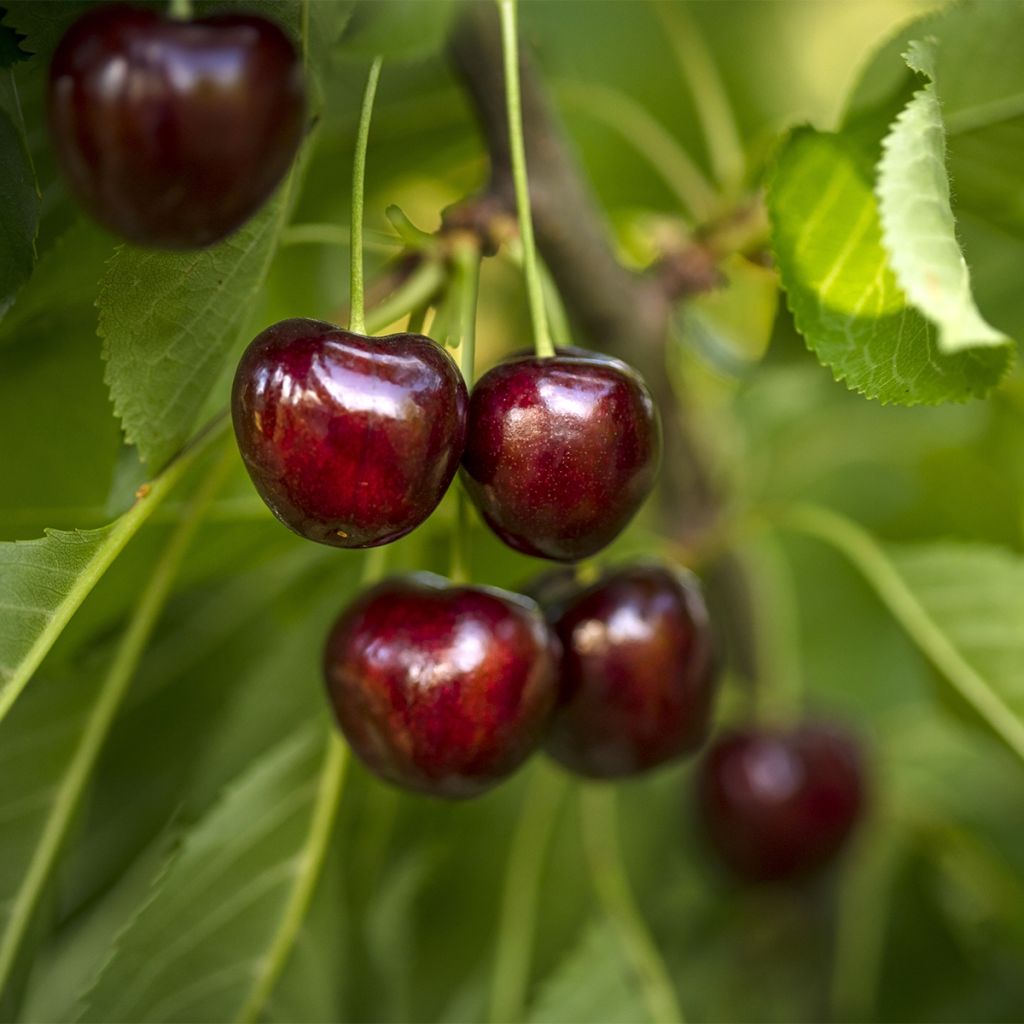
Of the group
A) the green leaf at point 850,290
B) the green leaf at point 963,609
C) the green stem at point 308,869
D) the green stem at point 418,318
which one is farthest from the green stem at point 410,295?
the green leaf at point 963,609

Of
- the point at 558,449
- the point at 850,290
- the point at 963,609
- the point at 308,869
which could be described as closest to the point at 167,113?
the point at 558,449

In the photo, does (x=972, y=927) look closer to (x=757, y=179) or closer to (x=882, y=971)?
(x=882, y=971)

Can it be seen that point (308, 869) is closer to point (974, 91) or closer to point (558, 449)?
point (558, 449)

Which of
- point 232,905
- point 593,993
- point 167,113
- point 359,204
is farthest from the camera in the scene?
point 593,993

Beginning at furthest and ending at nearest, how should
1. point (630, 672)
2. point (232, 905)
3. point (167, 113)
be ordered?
point (232, 905)
point (630, 672)
point (167, 113)

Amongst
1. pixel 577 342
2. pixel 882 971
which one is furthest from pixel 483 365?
pixel 882 971

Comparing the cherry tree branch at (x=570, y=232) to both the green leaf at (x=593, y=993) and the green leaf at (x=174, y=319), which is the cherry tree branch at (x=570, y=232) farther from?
the green leaf at (x=593, y=993)
